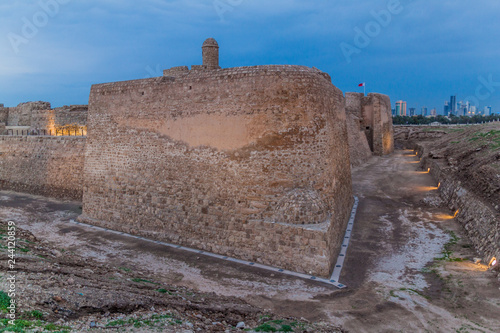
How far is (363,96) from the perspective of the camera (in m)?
34.2

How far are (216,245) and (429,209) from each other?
10.5m

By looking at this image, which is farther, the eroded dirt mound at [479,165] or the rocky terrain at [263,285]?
the eroded dirt mound at [479,165]

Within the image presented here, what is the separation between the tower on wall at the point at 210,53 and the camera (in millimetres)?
16625

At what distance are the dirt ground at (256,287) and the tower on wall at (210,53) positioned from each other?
9.08m

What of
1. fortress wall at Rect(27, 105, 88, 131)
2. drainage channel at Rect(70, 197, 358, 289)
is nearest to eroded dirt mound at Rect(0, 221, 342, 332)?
drainage channel at Rect(70, 197, 358, 289)

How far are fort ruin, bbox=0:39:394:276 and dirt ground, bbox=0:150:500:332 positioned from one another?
0.93 meters

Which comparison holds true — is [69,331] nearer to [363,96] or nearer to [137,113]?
[137,113]

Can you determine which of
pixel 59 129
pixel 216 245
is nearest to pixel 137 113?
pixel 216 245

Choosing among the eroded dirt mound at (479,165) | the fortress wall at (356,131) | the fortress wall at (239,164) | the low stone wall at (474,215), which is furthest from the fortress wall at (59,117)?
the eroded dirt mound at (479,165)

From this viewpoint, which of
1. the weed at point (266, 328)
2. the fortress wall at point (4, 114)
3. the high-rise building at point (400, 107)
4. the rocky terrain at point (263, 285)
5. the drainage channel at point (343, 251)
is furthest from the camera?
the high-rise building at point (400, 107)

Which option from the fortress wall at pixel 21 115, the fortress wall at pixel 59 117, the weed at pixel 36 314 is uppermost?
the fortress wall at pixel 21 115

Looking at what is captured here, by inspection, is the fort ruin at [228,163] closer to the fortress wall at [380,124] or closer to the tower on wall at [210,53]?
the tower on wall at [210,53]

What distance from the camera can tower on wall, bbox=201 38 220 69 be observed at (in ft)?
54.5

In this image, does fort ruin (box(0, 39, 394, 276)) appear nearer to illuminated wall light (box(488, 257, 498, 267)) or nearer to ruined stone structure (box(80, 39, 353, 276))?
ruined stone structure (box(80, 39, 353, 276))
